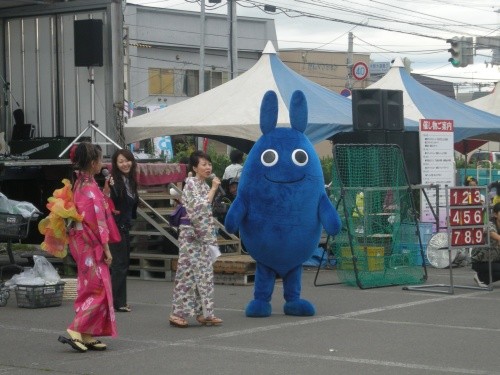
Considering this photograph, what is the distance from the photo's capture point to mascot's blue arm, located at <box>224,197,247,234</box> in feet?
35.8

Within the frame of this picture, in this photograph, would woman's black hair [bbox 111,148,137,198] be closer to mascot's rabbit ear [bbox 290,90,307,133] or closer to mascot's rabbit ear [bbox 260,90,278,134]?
mascot's rabbit ear [bbox 260,90,278,134]

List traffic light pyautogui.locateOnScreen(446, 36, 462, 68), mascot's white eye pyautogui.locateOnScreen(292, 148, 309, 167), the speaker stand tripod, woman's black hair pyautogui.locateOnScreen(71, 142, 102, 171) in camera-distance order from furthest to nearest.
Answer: traffic light pyautogui.locateOnScreen(446, 36, 462, 68) → the speaker stand tripod → mascot's white eye pyautogui.locateOnScreen(292, 148, 309, 167) → woman's black hair pyautogui.locateOnScreen(71, 142, 102, 171)

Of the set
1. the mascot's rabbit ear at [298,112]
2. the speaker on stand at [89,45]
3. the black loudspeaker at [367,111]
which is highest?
the speaker on stand at [89,45]

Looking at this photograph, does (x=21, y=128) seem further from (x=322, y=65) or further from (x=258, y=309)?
(x=322, y=65)

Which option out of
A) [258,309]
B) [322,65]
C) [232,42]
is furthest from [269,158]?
[322,65]

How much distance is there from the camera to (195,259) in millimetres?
10422

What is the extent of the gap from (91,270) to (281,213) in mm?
2662

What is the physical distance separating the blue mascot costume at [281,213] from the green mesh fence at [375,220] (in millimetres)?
2640

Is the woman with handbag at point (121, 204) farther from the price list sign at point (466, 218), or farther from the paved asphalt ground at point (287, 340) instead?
the price list sign at point (466, 218)

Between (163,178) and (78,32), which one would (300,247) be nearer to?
(163,178)

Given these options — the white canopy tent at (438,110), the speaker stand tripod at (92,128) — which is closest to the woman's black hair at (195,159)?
the speaker stand tripod at (92,128)

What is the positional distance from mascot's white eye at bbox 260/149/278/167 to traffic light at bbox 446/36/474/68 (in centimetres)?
2752

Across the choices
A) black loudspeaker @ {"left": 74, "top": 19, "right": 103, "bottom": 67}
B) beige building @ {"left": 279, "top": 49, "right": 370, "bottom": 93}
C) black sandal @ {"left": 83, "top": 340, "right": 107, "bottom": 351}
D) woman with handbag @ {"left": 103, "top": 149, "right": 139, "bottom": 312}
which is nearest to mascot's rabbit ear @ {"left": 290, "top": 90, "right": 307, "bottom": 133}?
woman with handbag @ {"left": 103, "top": 149, "right": 139, "bottom": 312}

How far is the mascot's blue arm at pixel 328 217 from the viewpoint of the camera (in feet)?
35.6
